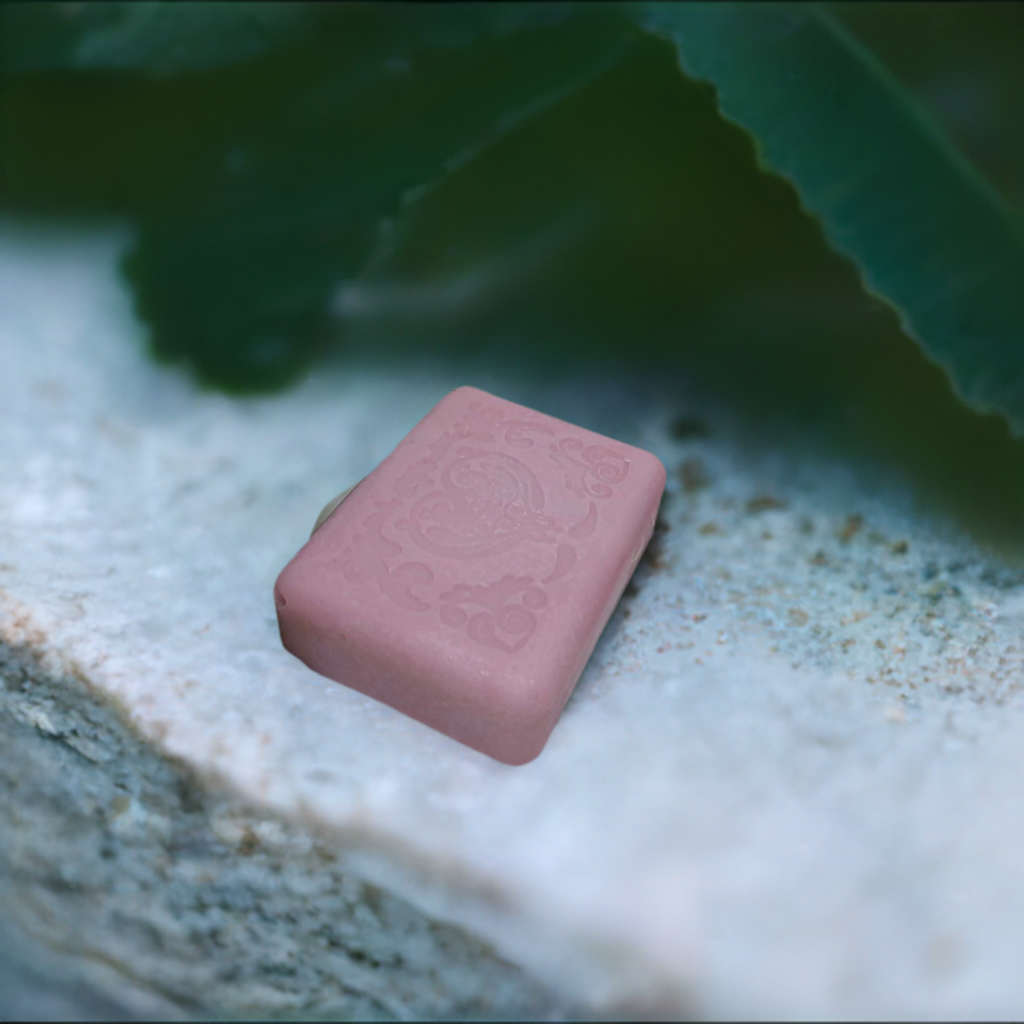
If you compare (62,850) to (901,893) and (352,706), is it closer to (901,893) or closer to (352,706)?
(352,706)

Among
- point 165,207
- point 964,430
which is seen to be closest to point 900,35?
point 964,430

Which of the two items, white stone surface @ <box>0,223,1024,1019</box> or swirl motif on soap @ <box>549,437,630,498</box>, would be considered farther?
swirl motif on soap @ <box>549,437,630,498</box>

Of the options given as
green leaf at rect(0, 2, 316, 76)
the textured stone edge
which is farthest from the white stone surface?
green leaf at rect(0, 2, 316, 76)

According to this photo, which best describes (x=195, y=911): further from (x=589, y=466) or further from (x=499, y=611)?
(x=589, y=466)

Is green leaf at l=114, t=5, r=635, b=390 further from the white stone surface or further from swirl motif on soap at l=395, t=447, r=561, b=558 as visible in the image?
swirl motif on soap at l=395, t=447, r=561, b=558

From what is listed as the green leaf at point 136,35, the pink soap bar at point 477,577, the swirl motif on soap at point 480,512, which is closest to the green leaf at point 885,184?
Answer: the pink soap bar at point 477,577

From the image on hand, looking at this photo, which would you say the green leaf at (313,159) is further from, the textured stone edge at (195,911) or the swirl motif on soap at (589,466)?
the textured stone edge at (195,911)
